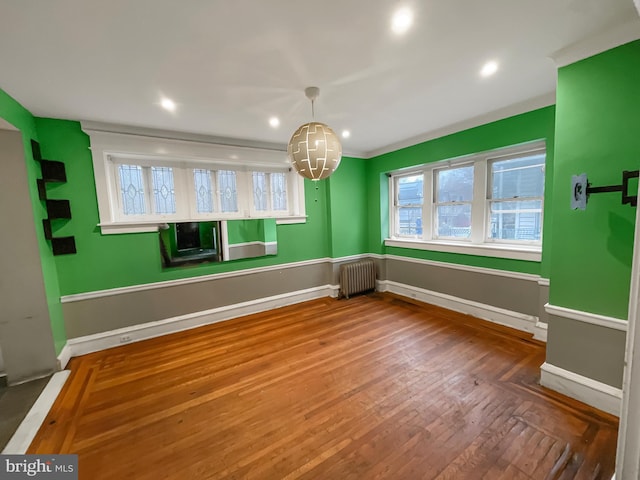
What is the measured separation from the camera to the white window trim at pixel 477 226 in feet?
9.60

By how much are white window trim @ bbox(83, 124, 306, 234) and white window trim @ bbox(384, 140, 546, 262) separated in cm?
190

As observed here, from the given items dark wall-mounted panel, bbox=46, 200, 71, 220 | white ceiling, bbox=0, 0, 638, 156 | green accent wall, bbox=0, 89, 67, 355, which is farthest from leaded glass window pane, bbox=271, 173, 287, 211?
green accent wall, bbox=0, 89, 67, 355

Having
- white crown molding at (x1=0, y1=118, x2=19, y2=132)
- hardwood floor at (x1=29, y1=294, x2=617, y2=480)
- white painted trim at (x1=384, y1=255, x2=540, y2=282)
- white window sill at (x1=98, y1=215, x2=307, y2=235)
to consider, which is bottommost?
hardwood floor at (x1=29, y1=294, x2=617, y2=480)

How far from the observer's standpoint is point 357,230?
4.69 m

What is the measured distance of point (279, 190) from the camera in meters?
4.07

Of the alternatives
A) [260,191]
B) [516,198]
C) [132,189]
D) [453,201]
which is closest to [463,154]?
[453,201]

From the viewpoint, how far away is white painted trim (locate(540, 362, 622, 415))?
1738 mm

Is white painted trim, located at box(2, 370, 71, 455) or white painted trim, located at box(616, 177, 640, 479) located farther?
white painted trim, located at box(2, 370, 71, 455)

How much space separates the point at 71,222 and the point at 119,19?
7.61 feet

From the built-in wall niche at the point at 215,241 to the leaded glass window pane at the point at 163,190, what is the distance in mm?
246

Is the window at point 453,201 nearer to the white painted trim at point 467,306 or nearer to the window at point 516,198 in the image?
the window at point 516,198

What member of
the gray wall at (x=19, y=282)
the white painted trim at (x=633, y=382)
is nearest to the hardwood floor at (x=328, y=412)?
the gray wall at (x=19, y=282)

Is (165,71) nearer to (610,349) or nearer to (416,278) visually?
(610,349)

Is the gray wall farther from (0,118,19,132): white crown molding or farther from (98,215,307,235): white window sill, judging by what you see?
(98,215,307,235): white window sill
